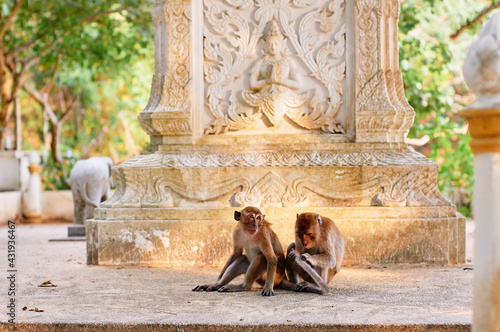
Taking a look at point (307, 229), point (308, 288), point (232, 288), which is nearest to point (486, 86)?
point (307, 229)

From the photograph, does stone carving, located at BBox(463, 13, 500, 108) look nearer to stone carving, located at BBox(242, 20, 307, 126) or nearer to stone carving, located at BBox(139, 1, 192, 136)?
stone carving, located at BBox(242, 20, 307, 126)

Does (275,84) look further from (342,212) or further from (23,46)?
(23,46)

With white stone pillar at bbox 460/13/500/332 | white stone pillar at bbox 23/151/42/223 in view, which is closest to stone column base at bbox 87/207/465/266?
white stone pillar at bbox 460/13/500/332

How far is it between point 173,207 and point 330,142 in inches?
70.9

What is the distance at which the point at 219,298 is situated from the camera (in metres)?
5.14

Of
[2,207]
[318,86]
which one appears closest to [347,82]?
[318,86]

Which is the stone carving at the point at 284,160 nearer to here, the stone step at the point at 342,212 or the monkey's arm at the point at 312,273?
the stone step at the point at 342,212

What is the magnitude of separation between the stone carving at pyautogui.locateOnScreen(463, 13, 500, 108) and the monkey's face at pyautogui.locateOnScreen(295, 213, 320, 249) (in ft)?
8.19

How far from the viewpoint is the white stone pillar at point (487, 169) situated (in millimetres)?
2965

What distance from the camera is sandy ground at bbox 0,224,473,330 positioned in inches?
172

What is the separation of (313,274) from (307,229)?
1.18 feet

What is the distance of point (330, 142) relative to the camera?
7.25 m

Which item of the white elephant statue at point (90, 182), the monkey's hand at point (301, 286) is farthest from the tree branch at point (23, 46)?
the monkey's hand at point (301, 286)

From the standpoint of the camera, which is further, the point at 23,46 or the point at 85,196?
the point at 23,46
